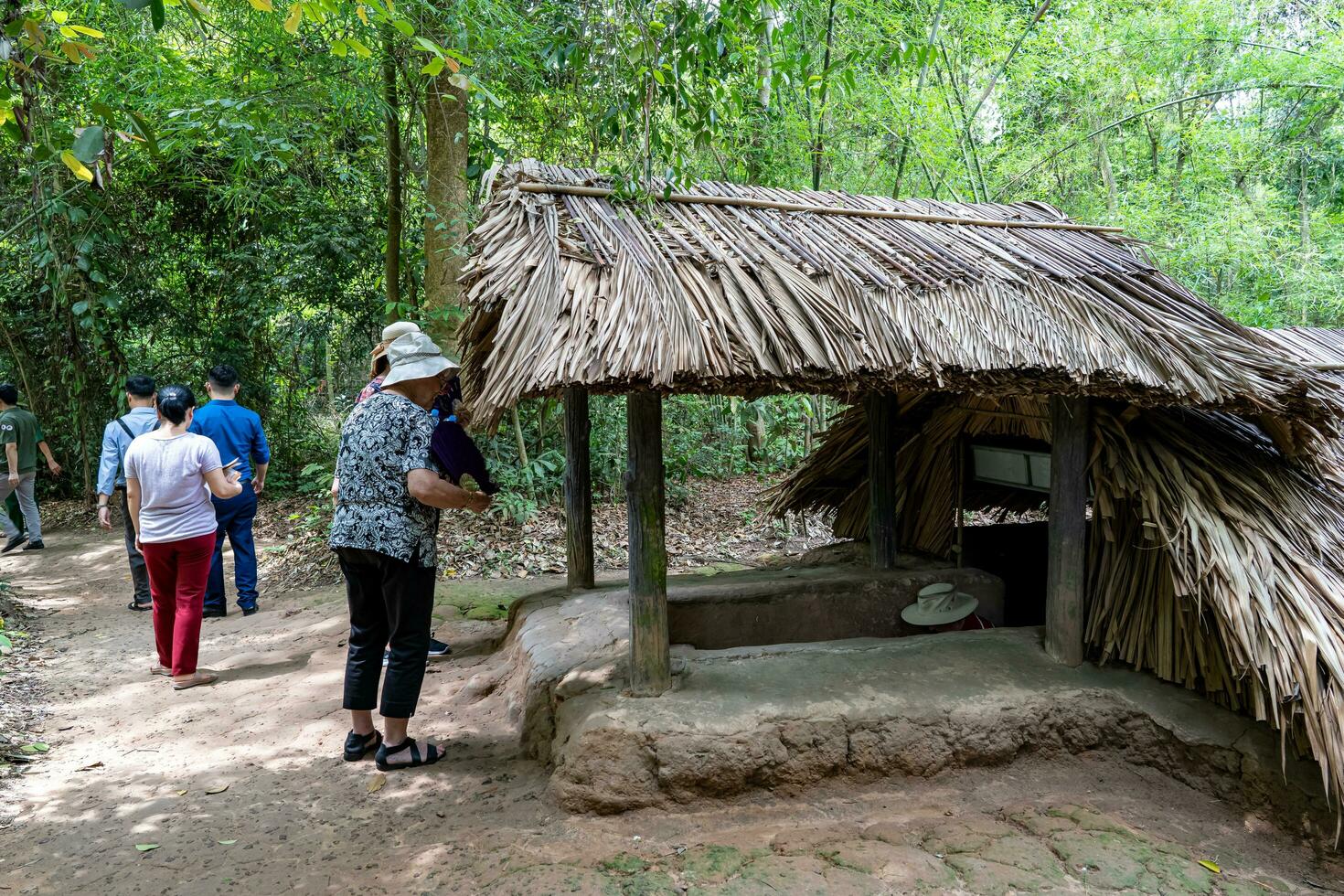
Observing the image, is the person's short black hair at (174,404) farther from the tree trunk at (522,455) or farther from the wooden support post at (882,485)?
the wooden support post at (882,485)

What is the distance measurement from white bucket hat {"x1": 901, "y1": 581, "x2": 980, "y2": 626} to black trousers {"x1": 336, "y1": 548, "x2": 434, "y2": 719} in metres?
2.66

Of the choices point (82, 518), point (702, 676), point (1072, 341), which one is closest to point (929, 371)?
point (1072, 341)

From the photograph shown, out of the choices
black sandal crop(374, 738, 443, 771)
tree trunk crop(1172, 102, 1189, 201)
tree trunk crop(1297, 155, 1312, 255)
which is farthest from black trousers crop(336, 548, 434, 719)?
tree trunk crop(1297, 155, 1312, 255)

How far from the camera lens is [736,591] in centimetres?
464

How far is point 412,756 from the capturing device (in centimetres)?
349

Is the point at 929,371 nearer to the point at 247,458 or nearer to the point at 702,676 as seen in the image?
the point at 702,676

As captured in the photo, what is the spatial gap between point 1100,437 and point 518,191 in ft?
9.40

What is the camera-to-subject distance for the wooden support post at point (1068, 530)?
3.86 metres

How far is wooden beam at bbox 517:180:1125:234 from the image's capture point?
3.72 meters

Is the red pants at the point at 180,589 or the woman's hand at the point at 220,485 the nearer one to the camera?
the red pants at the point at 180,589

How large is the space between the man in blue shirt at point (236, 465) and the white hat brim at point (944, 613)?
13.6ft

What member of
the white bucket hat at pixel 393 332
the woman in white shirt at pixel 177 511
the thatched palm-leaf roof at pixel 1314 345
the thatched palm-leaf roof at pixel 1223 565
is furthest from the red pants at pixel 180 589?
the thatched palm-leaf roof at pixel 1314 345

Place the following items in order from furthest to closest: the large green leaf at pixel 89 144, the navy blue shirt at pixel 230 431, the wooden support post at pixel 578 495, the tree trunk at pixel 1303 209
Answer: the tree trunk at pixel 1303 209 → the navy blue shirt at pixel 230 431 → the wooden support post at pixel 578 495 → the large green leaf at pixel 89 144

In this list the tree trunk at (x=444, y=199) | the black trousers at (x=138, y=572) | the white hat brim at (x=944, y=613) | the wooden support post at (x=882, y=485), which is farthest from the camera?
the tree trunk at (x=444, y=199)
